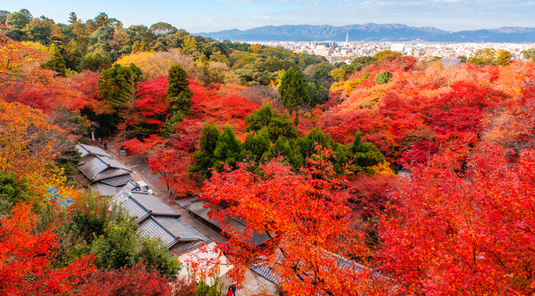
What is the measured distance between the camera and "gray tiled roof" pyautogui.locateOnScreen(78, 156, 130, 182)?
17.7 metres

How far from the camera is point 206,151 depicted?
1568 cm

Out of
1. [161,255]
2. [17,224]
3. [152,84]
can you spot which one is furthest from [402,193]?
[152,84]

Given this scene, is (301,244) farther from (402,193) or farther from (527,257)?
(527,257)

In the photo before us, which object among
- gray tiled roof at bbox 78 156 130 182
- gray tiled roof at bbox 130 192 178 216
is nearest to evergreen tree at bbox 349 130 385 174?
gray tiled roof at bbox 130 192 178 216

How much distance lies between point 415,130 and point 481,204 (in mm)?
13783

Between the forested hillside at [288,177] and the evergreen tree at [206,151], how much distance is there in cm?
9

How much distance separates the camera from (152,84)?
2255 centimetres

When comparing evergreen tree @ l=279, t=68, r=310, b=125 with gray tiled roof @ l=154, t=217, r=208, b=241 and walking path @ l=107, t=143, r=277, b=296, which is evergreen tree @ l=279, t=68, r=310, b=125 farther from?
gray tiled roof @ l=154, t=217, r=208, b=241

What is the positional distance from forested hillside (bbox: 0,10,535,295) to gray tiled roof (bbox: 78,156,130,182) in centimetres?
144

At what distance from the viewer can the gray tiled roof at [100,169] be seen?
17.7 m

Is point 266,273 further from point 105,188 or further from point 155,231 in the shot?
point 105,188

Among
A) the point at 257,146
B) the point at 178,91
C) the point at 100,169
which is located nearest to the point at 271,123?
the point at 257,146

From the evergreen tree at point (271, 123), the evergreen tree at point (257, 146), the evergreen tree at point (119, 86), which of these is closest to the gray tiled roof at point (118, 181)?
the evergreen tree at point (119, 86)

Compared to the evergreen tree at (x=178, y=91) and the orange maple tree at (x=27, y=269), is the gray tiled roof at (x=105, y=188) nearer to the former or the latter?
the evergreen tree at (x=178, y=91)
